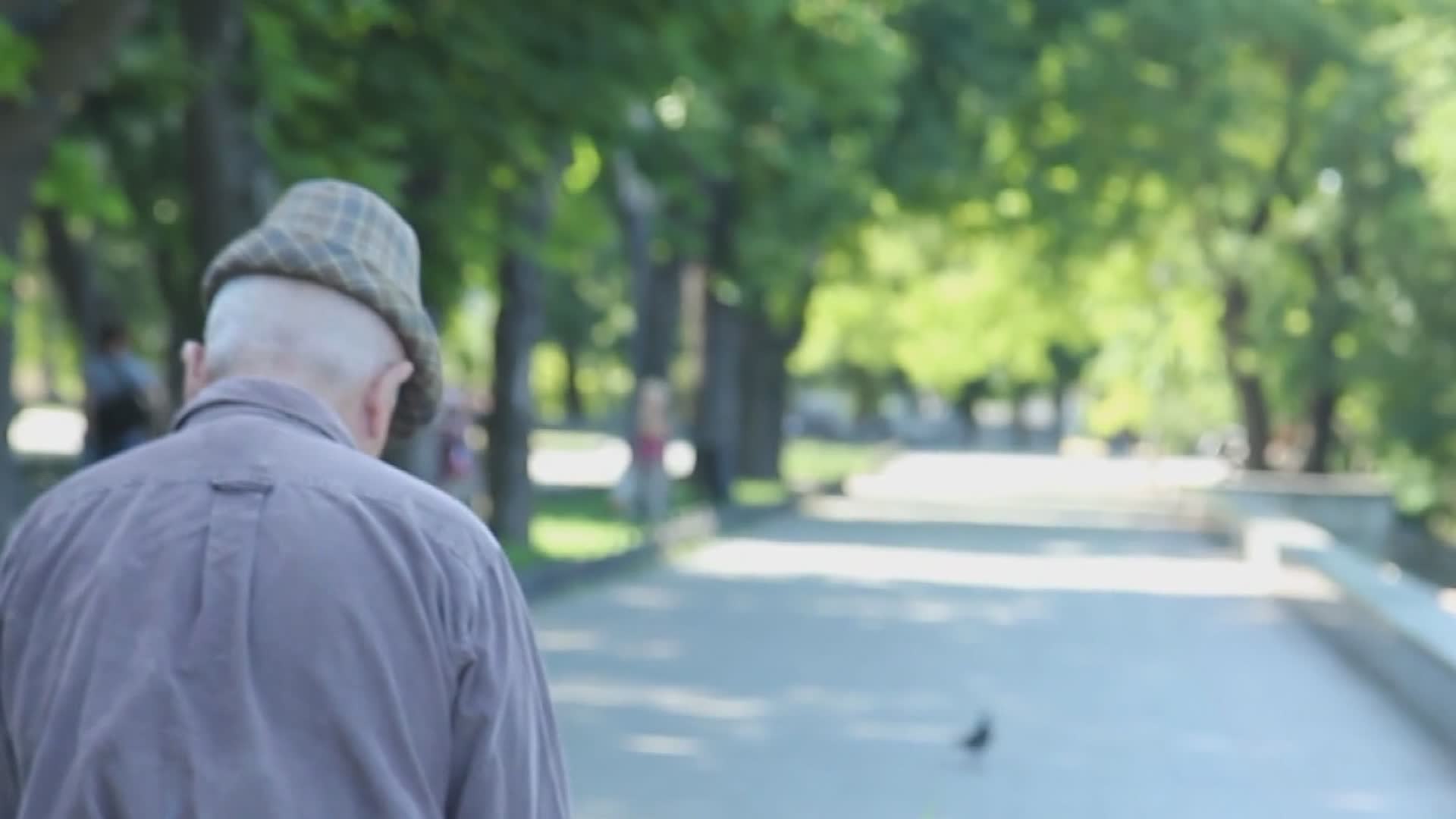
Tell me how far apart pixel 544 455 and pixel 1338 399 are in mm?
23642

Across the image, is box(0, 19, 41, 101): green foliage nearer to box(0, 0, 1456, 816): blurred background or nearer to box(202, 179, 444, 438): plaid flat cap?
box(0, 0, 1456, 816): blurred background

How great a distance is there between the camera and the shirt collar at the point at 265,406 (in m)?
3.07

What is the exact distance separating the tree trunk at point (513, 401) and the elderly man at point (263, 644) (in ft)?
71.1

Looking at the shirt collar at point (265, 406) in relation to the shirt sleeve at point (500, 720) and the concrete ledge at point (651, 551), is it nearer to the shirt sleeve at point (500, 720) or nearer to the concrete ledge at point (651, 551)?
the shirt sleeve at point (500, 720)

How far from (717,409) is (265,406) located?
34461mm

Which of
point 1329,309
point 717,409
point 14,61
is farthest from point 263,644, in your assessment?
point 1329,309

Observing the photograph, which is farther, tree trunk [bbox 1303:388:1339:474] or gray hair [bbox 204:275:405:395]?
tree trunk [bbox 1303:388:1339:474]

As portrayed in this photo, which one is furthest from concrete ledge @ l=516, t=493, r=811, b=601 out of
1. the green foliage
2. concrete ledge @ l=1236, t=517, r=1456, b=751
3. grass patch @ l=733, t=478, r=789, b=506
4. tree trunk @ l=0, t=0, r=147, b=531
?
concrete ledge @ l=1236, t=517, r=1456, b=751

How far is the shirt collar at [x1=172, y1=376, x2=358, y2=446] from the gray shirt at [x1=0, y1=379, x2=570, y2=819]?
0.17 feet

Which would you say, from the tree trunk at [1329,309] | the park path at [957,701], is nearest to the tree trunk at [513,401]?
the park path at [957,701]

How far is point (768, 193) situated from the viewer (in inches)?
1182

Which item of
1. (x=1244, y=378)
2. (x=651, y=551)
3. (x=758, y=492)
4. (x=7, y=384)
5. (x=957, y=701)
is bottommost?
(x=957, y=701)

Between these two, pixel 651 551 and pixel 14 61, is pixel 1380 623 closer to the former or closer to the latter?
pixel 14 61

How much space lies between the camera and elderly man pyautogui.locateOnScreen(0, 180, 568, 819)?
110 inches
